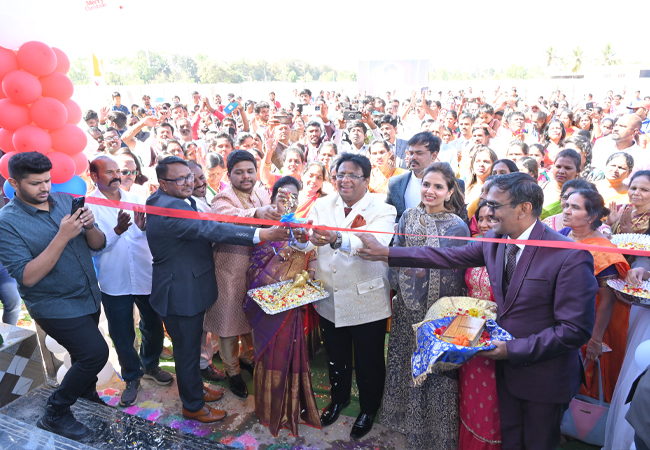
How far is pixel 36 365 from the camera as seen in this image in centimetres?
328

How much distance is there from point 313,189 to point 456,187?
1427 mm

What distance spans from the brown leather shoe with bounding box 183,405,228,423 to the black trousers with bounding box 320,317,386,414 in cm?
92

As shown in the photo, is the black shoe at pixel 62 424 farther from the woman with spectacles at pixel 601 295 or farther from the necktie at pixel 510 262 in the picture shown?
the woman with spectacles at pixel 601 295

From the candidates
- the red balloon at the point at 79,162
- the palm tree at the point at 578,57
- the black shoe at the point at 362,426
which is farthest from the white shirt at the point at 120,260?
the palm tree at the point at 578,57

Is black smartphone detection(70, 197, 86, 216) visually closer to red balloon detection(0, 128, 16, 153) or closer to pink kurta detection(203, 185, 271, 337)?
pink kurta detection(203, 185, 271, 337)

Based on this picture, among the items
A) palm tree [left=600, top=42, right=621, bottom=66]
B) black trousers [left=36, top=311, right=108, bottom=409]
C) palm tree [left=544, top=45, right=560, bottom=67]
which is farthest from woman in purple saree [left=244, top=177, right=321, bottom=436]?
palm tree [left=600, top=42, right=621, bottom=66]

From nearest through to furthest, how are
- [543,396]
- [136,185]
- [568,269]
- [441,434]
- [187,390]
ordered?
[568,269]
[543,396]
[441,434]
[187,390]
[136,185]

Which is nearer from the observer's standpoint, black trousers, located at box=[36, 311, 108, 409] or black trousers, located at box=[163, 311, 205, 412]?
black trousers, located at box=[36, 311, 108, 409]

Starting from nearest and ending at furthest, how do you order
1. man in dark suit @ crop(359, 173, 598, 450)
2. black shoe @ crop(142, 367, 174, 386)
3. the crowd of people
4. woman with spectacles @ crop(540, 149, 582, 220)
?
man in dark suit @ crop(359, 173, 598, 450), the crowd of people, black shoe @ crop(142, 367, 174, 386), woman with spectacles @ crop(540, 149, 582, 220)

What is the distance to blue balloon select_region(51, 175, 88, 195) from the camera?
3572mm

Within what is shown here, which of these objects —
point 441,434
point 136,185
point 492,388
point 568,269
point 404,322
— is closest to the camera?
point 568,269

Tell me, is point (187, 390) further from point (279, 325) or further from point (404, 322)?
point (404, 322)

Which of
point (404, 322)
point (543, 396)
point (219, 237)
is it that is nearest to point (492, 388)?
point (543, 396)

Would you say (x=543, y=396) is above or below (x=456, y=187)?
below
